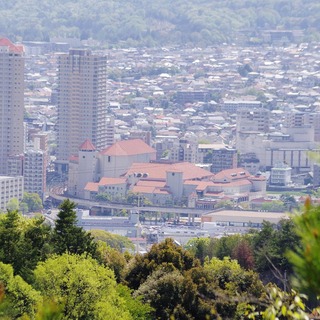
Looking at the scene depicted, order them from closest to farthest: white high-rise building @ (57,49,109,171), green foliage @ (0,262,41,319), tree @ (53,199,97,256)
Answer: green foliage @ (0,262,41,319) < tree @ (53,199,97,256) < white high-rise building @ (57,49,109,171)

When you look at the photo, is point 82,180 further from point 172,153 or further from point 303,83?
point 303,83

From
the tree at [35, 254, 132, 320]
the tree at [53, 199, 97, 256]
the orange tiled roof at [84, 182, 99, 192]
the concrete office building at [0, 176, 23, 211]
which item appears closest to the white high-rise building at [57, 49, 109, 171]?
the orange tiled roof at [84, 182, 99, 192]

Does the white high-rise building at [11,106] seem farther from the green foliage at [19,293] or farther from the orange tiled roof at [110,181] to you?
the green foliage at [19,293]

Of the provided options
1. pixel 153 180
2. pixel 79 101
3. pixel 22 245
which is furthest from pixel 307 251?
pixel 79 101

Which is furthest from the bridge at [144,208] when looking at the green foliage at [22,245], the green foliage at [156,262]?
the green foliage at [22,245]

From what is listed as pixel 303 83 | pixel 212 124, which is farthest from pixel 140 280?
pixel 303 83

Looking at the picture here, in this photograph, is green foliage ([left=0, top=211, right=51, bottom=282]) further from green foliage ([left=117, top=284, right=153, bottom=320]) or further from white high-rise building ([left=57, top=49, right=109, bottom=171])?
white high-rise building ([left=57, top=49, right=109, bottom=171])

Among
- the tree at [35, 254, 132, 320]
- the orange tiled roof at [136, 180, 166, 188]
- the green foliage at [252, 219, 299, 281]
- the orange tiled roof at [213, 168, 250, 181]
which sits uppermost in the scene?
the tree at [35, 254, 132, 320]
